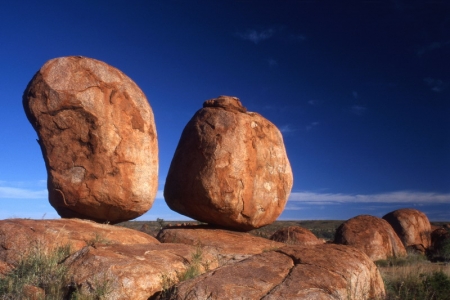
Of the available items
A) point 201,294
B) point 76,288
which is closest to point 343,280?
point 201,294

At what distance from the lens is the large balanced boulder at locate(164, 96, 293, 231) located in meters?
11.4

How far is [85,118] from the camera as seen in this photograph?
977 centimetres

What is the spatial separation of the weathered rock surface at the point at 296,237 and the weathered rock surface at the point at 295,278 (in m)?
12.3

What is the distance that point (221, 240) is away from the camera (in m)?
11.1

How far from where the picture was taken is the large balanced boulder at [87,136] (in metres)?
9.75

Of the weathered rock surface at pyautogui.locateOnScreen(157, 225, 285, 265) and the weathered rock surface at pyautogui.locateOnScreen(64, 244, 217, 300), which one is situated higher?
the weathered rock surface at pyautogui.locateOnScreen(157, 225, 285, 265)

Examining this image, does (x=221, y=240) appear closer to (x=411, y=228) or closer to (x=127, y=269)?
(x=127, y=269)

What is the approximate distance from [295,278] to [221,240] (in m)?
4.80

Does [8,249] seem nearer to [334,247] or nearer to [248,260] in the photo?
[248,260]

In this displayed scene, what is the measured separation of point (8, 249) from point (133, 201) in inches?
113

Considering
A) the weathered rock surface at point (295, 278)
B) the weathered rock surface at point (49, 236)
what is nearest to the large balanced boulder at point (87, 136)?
the weathered rock surface at point (49, 236)

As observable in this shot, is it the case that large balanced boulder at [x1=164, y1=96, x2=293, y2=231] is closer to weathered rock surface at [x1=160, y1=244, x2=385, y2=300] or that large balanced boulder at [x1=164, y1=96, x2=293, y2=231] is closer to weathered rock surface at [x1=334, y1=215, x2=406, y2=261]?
weathered rock surface at [x1=160, y1=244, x2=385, y2=300]

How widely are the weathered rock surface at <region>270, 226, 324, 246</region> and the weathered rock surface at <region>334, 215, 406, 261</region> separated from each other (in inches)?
51.7

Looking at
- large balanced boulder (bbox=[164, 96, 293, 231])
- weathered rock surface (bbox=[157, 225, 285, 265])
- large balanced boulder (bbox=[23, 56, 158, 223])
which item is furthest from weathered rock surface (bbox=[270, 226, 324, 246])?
large balanced boulder (bbox=[23, 56, 158, 223])
